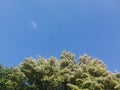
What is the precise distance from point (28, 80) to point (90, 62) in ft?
20.1

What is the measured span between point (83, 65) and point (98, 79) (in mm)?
3085

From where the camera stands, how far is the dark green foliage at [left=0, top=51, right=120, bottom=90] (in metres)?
26.1

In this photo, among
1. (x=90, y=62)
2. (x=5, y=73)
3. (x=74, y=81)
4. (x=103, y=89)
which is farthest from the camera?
(x=5, y=73)

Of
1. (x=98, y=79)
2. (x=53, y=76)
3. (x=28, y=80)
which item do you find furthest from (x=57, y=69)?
(x=98, y=79)

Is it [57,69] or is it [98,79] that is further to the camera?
[57,69]

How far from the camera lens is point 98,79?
1016 inches

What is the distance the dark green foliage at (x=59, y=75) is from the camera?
2615 centimetres

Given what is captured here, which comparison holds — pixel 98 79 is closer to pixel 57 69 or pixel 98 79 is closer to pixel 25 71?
pixel 57 69

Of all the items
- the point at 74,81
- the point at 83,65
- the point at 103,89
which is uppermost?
the point at 83,65

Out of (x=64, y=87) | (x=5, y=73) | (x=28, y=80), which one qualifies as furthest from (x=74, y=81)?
(x=5, y=73)

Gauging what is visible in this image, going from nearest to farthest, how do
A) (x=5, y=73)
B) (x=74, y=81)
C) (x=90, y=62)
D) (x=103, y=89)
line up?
(x=103, y=89) < (x=74, y=81) < (x=90, y=62) < (x=5, y=73)

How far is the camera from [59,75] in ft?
93.4

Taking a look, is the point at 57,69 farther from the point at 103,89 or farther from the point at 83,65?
the point at 103,89

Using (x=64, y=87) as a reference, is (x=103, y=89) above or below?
below
